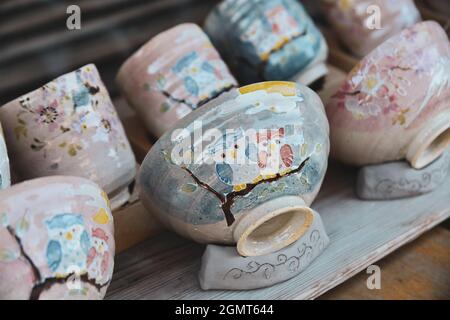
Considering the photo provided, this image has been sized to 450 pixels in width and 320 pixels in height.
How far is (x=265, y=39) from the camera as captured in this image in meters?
1.03

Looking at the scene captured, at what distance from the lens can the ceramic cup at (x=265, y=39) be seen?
3.38ft

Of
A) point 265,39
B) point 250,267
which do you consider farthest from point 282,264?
point 265,39

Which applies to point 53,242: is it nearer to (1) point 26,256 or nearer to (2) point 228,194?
(1) point 26,256

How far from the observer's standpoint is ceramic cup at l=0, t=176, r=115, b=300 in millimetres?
637

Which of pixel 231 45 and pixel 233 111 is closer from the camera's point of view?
pixel 233 111

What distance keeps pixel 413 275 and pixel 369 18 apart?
44 cm

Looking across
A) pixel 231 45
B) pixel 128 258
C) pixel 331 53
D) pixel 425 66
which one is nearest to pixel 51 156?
pixel 128 258

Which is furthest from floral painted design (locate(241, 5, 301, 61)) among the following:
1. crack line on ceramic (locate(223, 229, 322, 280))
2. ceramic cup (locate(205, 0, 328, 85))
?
crack line on ceramic (locate(223, 229, 322, 280))

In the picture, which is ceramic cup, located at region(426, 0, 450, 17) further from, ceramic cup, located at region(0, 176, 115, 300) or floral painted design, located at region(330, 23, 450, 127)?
ceramic cup, located at region(0, 176, 115, 300)

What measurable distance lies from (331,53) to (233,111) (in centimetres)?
52

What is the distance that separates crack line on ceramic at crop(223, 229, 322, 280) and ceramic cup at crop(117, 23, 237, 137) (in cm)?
25

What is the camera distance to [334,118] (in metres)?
0.91

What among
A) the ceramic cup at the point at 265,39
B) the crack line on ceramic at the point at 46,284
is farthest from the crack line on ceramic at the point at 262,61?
the crack line on ceramic at the point at 46,284

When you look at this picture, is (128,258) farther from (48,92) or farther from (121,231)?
(48,92)
